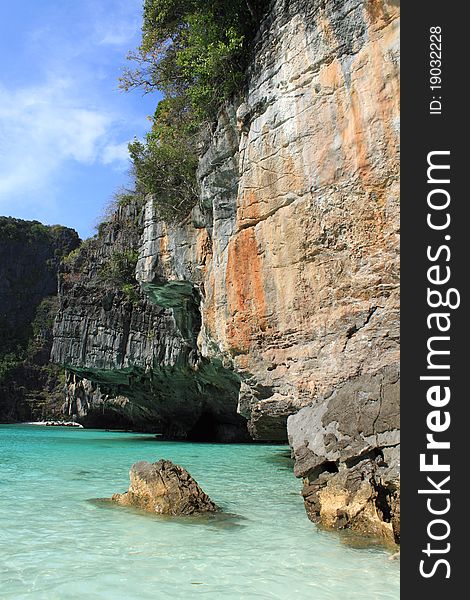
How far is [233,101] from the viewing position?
11258 mm

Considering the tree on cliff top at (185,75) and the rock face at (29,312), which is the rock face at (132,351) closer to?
the tree on cliff top at (185,75)

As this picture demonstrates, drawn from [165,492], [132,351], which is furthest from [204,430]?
[165,492]

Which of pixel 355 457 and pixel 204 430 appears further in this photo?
pixel 204 430

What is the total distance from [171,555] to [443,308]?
335 cm

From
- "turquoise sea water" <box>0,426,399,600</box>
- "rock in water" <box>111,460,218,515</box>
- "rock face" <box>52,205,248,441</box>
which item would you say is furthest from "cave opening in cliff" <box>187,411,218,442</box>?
"rock in water" <box>111,460,218,515</box>

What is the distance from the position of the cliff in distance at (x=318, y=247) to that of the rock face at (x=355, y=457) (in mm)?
15

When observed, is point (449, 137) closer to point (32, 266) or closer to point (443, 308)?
point (443, 308)

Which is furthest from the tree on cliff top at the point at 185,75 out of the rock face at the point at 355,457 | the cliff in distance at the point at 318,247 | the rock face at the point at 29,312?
the rock face at the point at 29,312

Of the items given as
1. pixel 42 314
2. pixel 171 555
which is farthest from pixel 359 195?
pixel 42 314

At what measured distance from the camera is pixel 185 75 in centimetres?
1263

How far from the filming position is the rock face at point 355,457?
6.05 meters

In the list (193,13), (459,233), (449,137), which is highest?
(193,13)

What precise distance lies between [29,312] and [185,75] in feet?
191

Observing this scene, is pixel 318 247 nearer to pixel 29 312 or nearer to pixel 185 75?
pixel 185 75
